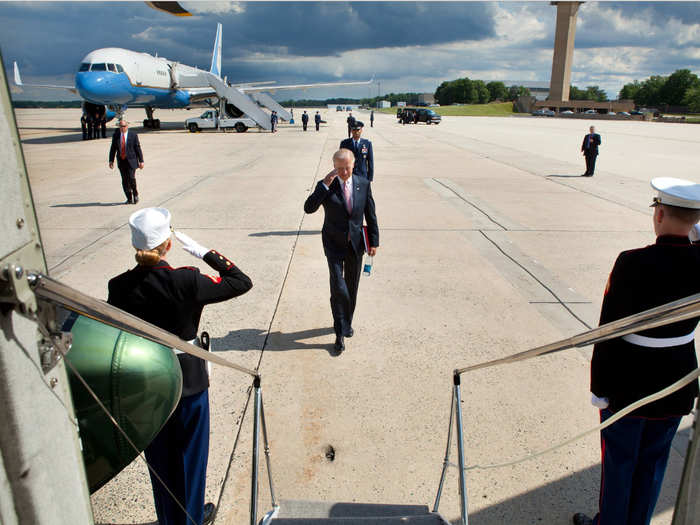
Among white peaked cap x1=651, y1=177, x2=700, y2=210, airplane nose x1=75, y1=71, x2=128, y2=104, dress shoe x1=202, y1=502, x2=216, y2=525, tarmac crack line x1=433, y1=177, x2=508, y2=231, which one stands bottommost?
dress shoe x1=202, y1=502, x2=216, y2=525

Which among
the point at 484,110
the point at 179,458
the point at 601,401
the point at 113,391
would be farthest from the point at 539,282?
the point at 484,110

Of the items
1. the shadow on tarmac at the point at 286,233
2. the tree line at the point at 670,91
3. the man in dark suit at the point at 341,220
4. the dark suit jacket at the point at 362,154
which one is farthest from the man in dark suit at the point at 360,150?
the tree line at the point at 670,91

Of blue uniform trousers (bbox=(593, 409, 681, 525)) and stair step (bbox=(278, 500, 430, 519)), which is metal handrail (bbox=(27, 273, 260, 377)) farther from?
blue uniform trousers (bbox=(593, 409, 681, 525))

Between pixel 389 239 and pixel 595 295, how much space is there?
10.8 ft

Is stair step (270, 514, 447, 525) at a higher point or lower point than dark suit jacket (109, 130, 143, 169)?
lower

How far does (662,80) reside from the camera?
129m

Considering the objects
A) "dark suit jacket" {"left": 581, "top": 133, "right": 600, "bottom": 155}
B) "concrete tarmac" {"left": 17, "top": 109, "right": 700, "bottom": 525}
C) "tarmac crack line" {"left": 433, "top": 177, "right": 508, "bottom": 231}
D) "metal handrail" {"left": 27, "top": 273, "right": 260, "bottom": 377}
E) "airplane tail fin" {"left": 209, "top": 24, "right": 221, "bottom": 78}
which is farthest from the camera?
"airplane tail fin" {"left": 209, "top": 24, "right": 221, "bottom": 78}

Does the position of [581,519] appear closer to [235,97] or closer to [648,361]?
[648,361]

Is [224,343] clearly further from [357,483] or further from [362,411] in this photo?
[357,483]

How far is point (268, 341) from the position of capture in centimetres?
482

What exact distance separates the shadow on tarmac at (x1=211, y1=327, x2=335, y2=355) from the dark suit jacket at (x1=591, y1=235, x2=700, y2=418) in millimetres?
2765

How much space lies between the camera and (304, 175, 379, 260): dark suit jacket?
4566mm

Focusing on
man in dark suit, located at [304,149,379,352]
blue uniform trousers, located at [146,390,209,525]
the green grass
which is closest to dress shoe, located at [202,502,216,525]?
blue uniform trousers, located at [146,390,209,525]

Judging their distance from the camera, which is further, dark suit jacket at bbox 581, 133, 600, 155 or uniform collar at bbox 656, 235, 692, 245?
dark suit jacket at bbox 581, 133, 600, 155
